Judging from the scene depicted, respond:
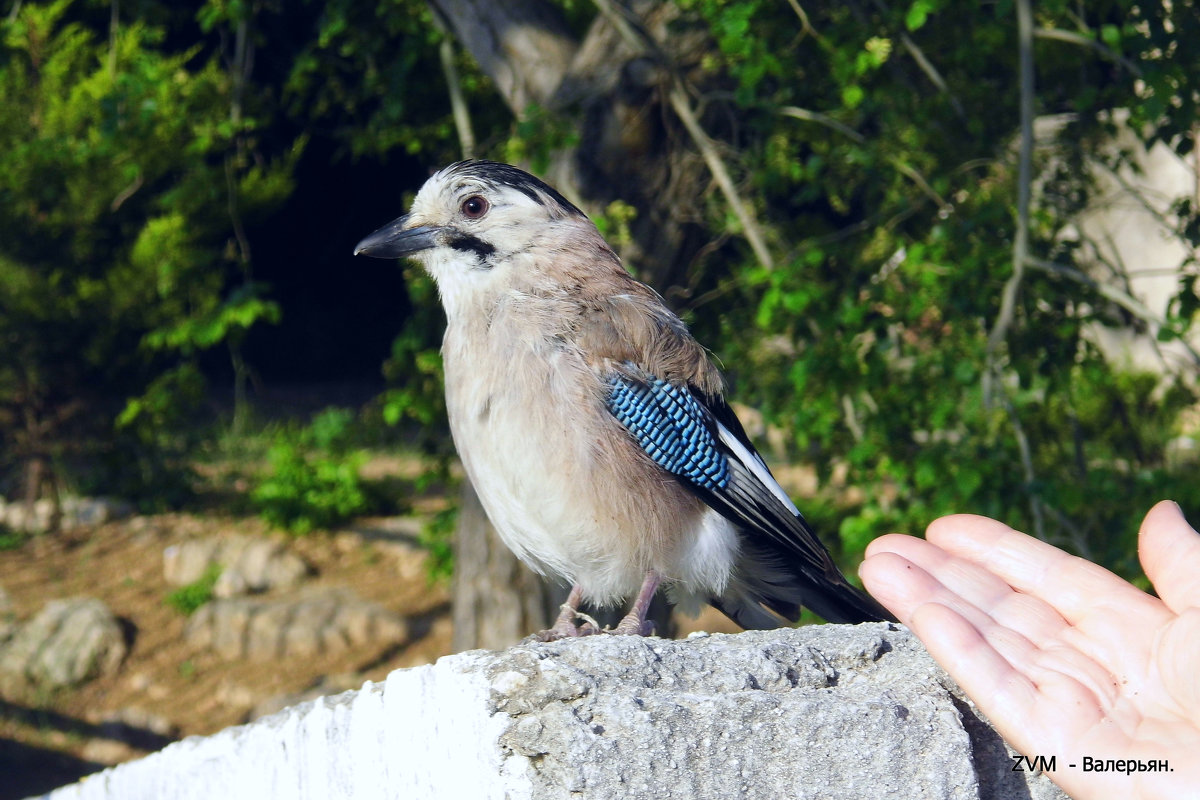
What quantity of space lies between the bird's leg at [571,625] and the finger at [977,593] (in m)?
0.60

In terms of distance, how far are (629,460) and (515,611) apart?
2238 mm

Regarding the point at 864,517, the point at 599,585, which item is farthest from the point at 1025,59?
the point at 599,585

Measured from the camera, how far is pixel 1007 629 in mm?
1847

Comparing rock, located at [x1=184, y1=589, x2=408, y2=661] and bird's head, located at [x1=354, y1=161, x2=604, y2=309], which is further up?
bird's head, located at [x1=354, y1=161, x2=604, y2=309]

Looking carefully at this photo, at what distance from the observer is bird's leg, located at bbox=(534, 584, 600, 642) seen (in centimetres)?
225

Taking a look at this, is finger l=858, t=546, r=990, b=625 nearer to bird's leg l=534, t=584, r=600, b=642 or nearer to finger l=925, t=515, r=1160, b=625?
finger l=925, t=515, r=1160, b=625

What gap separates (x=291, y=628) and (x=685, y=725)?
16.1 ft

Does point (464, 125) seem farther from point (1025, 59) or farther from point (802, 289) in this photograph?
point (1025, 59)

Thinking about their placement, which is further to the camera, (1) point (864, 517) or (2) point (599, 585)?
(1) point (864, 517)

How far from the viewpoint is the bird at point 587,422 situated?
231 cm

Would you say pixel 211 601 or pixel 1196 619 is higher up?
pixel 1196 619

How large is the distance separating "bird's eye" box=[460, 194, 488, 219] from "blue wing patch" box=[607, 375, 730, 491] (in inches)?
18.4

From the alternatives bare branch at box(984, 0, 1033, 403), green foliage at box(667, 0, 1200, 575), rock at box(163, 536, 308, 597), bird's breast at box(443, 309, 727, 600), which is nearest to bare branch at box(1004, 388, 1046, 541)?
green foliage at box(667, 0, 1200, 575)

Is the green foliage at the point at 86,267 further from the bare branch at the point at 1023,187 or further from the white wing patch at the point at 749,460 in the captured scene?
the white wing patch at the point at 749,460
